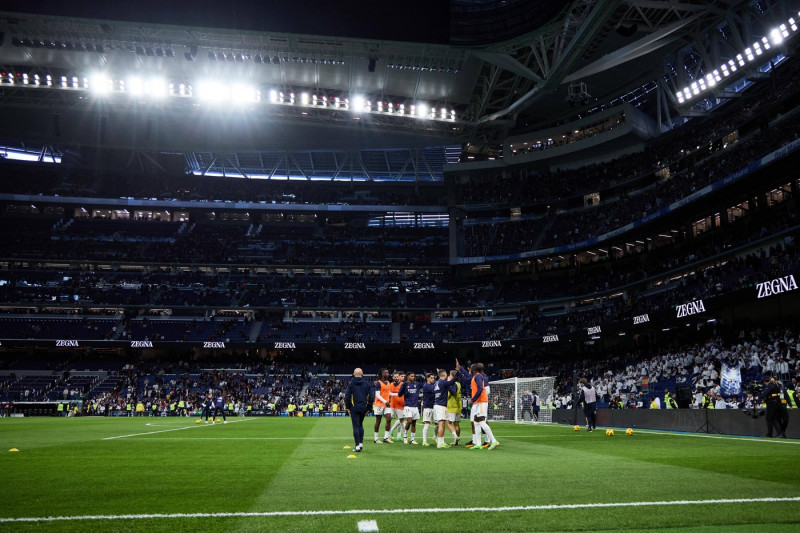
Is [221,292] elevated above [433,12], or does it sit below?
below

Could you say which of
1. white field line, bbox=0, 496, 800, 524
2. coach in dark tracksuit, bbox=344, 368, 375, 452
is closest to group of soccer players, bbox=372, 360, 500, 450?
coach in dark tracksuit, bbox=344, 368, 375, 452

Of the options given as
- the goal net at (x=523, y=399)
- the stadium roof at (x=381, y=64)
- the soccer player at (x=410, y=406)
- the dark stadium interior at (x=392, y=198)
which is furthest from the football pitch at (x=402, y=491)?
the stadium roof at (x=381, y=64)

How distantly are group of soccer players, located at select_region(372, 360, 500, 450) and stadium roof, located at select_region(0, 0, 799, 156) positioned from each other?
2704 centimetres

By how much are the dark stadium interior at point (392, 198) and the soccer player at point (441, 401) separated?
14.8 metres

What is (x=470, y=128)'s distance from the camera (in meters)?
55.0

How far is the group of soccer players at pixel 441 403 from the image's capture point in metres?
15.1

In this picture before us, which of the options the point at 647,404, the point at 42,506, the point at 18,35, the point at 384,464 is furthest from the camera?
the point at 18,35

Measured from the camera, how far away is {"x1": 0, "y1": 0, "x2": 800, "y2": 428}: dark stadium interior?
38.4 meters

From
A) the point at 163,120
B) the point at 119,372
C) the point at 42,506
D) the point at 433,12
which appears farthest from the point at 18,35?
the point at 42,506

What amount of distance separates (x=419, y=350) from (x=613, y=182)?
89.1ft

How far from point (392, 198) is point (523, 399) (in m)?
41.1

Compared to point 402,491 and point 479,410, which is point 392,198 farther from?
point 402,491

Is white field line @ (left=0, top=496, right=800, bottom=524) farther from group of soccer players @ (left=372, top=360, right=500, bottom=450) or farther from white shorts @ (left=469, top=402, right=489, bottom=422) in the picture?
white shorts @ (left=469, top=402, right=489, bottom=422)

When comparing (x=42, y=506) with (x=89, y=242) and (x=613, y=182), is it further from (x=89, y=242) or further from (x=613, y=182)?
(x=89, y=242)
